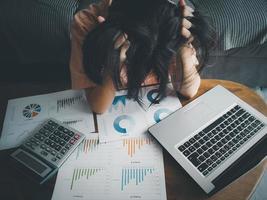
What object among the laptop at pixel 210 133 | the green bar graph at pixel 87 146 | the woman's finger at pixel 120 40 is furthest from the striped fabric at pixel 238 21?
Result: the green bar graph at pixel 87 146

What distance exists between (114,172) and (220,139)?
0.29 metres

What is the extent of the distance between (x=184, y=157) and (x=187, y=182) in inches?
2.4

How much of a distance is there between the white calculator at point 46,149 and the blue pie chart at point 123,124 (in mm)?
99

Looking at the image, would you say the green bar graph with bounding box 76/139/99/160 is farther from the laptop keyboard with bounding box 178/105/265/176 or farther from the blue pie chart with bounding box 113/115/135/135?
the laptop keyboard with bounding box 178/105/265/176

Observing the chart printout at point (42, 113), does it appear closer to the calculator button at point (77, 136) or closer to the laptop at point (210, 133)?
the calculator button at point (77, 136)

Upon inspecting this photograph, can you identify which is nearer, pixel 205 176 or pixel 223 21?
pixel 205 176

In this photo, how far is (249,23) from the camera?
3.96ft

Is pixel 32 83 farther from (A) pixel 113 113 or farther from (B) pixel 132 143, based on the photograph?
(B) pixel 132 143

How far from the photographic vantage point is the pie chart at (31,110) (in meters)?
0.79

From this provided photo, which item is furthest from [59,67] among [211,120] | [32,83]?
[211,120]

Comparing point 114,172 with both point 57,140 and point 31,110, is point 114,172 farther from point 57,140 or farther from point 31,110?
point 31,110

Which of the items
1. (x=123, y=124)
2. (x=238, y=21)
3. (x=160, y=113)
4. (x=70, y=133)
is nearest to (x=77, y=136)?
(x=70, y=133)

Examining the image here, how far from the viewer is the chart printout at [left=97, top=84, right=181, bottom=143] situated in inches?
28.8

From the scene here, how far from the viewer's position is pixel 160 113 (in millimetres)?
771
